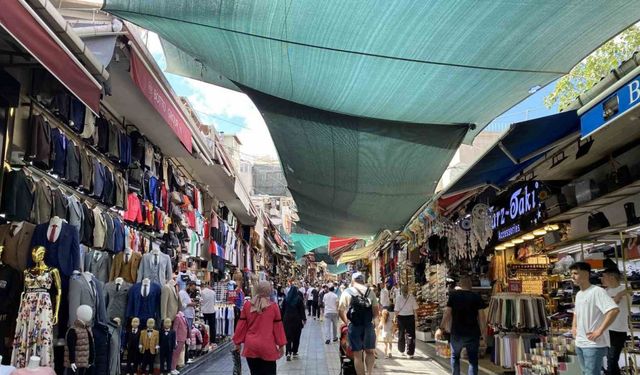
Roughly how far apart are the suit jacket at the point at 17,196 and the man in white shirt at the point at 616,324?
21.2 ft

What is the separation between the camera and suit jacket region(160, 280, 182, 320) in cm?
809

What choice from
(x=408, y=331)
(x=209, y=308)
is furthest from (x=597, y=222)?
(x=209, y=308)

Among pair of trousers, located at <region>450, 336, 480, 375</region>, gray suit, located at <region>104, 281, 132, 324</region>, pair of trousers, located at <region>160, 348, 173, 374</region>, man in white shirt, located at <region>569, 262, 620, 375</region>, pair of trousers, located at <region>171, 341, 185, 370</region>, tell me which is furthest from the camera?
pair of trousers, located at <region>171, 341, 185, 370</region>

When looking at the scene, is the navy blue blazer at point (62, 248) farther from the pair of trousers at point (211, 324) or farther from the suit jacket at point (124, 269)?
the pair of trousers at point (211, 324)

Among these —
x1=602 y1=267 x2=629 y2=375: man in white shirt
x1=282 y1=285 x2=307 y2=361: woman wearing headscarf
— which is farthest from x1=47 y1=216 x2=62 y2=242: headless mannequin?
x1=602 y1=267 x2=629 y2=375: man in white shirt

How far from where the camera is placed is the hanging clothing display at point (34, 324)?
16.3 ft

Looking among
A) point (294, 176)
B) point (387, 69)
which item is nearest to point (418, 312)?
point (294, 176)

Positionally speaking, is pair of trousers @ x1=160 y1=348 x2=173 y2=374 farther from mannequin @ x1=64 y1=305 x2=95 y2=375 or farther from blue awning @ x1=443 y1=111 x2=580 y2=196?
blue awning @ x1=443 y1=111 x2=580 y2=196

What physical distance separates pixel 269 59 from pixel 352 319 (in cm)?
366

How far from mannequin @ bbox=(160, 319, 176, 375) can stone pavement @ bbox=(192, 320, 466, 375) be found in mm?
1797

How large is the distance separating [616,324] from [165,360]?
5976mm

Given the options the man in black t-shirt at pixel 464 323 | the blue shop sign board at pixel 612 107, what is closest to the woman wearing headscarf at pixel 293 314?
the man in black t-shirt at pixel 464 323

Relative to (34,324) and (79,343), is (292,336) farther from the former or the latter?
(34,324)

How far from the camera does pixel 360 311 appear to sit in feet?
24.2
